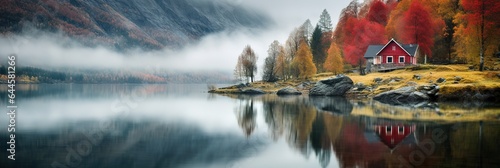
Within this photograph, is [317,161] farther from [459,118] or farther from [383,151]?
[459,118]

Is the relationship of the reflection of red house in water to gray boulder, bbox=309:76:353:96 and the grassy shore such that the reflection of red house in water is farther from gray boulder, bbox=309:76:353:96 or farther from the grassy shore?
gray boulder, bbox=309:76:353:96

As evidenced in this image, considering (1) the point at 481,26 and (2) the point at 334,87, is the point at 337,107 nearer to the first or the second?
(2) the point at 334,87

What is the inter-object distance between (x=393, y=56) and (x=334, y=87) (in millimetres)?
19283

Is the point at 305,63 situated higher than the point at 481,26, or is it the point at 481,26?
the point at 481,26

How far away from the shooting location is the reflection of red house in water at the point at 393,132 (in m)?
23.4

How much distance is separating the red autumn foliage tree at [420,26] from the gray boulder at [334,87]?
21.4m

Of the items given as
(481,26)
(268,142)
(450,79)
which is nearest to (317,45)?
(481,26)

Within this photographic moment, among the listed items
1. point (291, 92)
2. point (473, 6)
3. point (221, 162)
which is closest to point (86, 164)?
point (221, 162)

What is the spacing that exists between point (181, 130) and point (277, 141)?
9669 millimetres

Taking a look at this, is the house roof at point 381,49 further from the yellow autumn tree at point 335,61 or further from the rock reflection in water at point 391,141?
the rock reflection in water at point 391,141

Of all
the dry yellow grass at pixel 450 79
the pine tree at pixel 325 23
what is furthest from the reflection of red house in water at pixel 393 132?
the pine tree at pixel 325 23

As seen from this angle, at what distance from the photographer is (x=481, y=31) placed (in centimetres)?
6156

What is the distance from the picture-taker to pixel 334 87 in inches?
3068

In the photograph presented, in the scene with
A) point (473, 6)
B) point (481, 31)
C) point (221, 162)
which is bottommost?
point (221, 162)
